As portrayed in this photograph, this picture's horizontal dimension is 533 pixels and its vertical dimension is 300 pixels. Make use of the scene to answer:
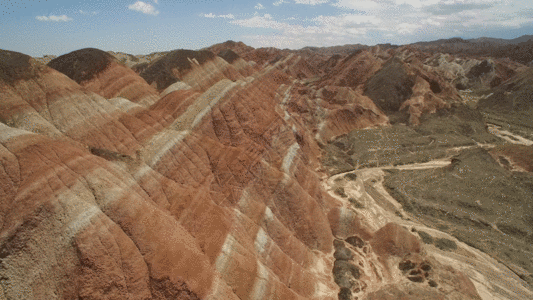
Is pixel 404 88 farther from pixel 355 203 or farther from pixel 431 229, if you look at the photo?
pixel 431 229

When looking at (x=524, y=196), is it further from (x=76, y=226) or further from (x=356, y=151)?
(x=76, y=226)

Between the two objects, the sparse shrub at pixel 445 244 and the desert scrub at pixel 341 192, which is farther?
the desert scrub at pixel 341 192

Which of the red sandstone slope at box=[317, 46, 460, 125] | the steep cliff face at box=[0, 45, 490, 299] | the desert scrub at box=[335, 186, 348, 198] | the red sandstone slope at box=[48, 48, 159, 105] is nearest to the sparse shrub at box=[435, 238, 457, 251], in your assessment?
the steep cliff face at box=[0, 45, 490, 299]

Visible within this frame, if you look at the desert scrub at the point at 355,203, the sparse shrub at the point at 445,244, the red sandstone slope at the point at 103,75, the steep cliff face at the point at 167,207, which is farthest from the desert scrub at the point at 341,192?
the red sandstone slope at the point at 103,75

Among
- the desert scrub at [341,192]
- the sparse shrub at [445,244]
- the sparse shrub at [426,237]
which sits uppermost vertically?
the desert scrub at [341,192]

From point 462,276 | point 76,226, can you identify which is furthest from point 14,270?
point 462,276

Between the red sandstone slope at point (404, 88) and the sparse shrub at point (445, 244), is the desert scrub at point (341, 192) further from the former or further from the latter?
the red sandstone slope at point (404, 88)

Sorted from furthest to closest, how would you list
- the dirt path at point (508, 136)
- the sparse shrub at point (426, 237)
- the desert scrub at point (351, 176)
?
the dirt path at point (508, 136), the desert scrub at point (351, 176), the sparse shrub at point (426, 237)
